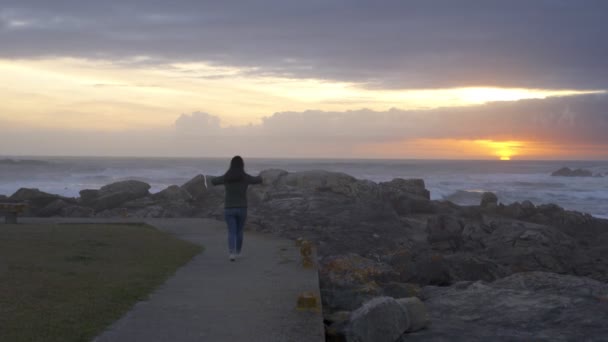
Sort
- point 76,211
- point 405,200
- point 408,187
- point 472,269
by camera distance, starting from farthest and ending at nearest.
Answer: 1. point 408,187
2. point 405,200
3. point 76,211
4. point 472,269

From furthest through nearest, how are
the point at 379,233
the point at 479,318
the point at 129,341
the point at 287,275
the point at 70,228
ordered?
the point at 379,233 → the point at 70,228 → the point at 287,275 → the point at 479,318 → the point at 129,341

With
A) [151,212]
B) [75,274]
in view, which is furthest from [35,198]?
[75,274]

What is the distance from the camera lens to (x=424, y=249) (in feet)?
52.7

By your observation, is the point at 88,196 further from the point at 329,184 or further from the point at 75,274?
the point at 75,274

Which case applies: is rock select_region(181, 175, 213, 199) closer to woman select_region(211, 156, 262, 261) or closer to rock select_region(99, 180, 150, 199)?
rock select_region(99, 180, 150, 199)

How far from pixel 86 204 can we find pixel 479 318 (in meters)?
18.5

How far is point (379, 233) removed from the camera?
59.8ft

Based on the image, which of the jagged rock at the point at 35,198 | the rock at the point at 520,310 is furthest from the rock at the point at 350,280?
the jagged rock at the point at 35,198

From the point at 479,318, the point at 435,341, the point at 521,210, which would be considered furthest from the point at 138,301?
the point at 521,210

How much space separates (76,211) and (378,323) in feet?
54.2

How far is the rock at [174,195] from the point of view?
78.5 feet

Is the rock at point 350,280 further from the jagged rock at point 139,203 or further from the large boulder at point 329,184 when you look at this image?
the jagged rock at point 139,203

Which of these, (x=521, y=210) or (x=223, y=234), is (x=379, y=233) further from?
(x=521, y=210)

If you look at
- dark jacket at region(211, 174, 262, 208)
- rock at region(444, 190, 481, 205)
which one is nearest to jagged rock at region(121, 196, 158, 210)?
dark jacket at region(211, 174, 262, 208)
